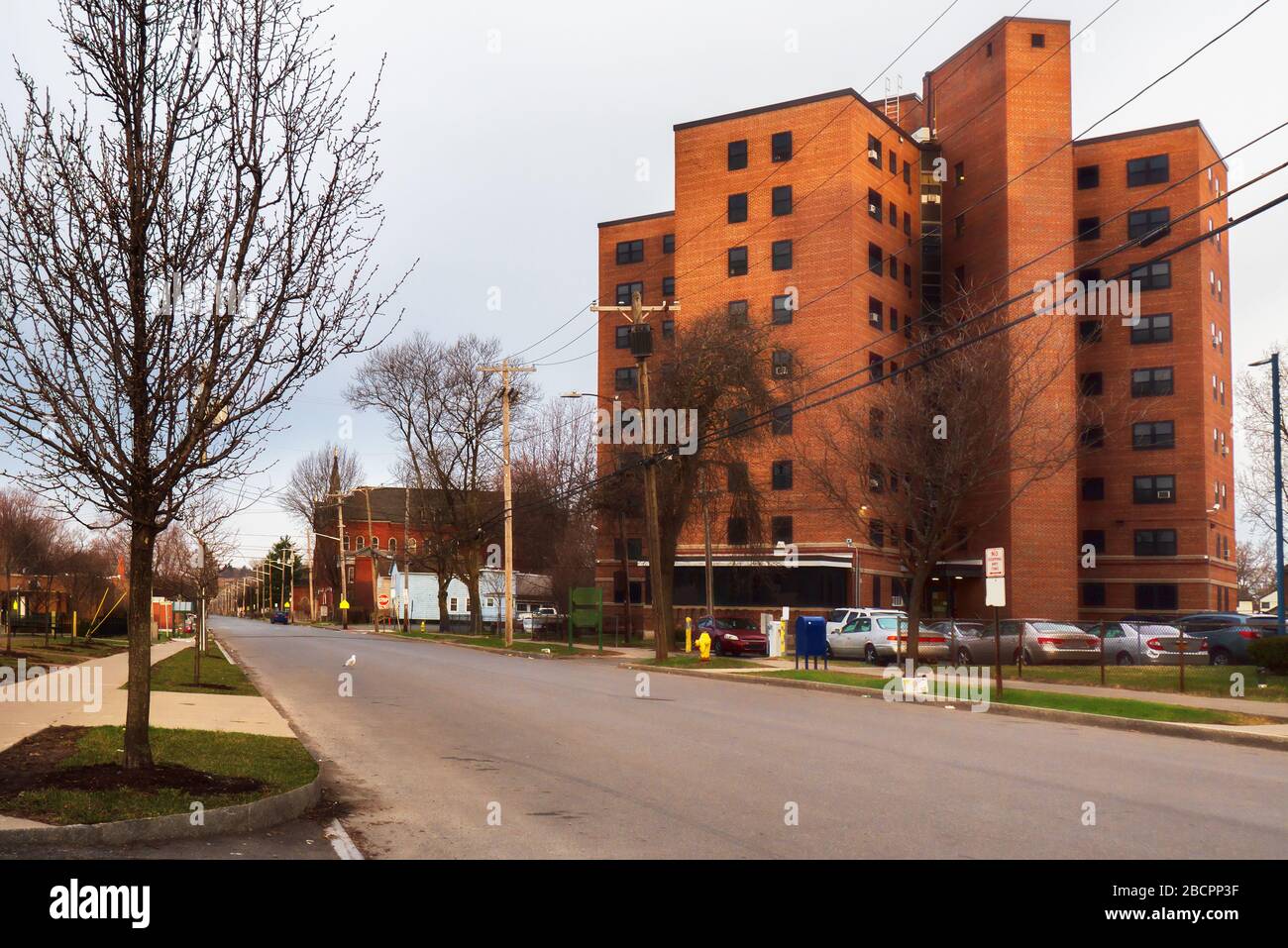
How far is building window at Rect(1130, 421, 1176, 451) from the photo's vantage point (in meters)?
61.4

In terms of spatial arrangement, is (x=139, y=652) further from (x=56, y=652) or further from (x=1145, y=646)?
(x=1145, y=646)

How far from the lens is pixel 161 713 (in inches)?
646

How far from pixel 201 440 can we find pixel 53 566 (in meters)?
44.3

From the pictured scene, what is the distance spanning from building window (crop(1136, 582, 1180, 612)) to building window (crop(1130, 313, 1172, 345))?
1279cm

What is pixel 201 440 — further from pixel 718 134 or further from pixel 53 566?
pixel 718 134

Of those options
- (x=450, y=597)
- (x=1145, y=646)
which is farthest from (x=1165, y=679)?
(x=450, y=597)

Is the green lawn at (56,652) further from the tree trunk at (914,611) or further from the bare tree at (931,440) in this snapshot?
the tree trunk at (914,611)

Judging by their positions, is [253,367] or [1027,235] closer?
[253,367]

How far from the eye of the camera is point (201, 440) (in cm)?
981

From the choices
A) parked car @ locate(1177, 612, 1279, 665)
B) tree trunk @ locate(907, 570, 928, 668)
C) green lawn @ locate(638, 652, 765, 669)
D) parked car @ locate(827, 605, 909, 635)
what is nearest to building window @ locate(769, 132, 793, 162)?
parked car @ locate(827, 605, 909, 635)

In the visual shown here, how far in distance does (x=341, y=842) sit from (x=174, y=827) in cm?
118

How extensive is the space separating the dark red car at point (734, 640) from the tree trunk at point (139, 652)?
103ft
